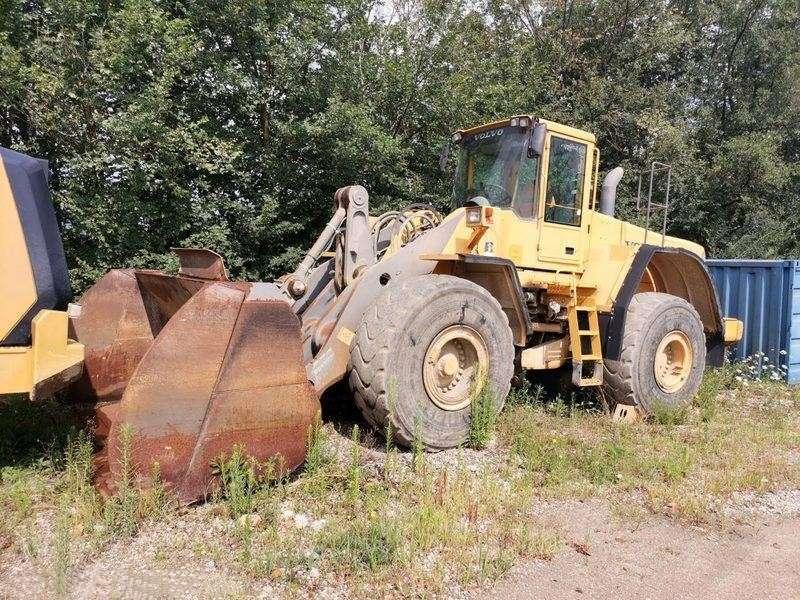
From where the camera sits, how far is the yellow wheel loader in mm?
3477

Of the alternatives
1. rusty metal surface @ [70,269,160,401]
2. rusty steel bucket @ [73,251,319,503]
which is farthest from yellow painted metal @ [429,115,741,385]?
rusty metal surface @ [70,269,160,401]

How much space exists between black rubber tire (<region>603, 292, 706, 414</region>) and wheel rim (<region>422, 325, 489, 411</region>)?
71.2 inches

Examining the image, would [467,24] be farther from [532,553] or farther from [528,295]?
[532,553]

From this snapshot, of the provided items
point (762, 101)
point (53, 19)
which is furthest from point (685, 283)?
point (762, 101)

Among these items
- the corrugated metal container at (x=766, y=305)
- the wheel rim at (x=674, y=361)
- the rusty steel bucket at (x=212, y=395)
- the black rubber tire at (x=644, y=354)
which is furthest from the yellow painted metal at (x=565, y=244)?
the corrugated metal container at (x=766, y=305)

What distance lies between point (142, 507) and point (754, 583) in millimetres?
3273

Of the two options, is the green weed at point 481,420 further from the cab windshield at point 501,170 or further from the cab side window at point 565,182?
the cab side window at point 565,182

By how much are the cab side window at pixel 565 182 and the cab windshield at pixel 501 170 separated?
20 cm

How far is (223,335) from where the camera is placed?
363 centimetres

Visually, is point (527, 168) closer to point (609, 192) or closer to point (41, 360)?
point (609, 192)

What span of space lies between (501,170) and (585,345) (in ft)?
6.33

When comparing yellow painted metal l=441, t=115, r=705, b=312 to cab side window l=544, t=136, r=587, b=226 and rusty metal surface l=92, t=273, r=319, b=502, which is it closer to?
cab side window l=544, t=136, r=587, b=226

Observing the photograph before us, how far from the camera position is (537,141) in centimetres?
545

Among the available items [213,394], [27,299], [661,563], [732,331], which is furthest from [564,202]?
[27,299]
